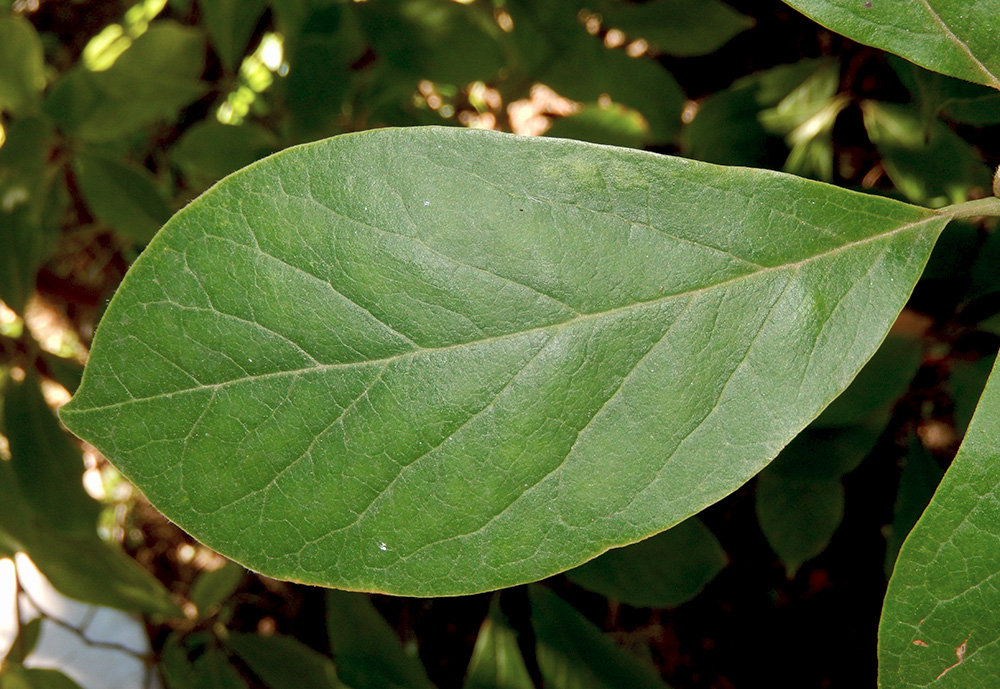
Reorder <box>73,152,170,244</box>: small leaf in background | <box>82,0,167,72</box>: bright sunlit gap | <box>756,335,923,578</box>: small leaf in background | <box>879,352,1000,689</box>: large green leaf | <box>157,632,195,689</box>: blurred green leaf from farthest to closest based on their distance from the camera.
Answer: <box>82,0,167,72</box>: bright sunlit gap
<box>157,632,195,689</box>: blurred green leaf
<box>73,152,170,244</box>: small leaf in background
<box>756,335,923,578</box>: small leaf in background
<box>879,352,1000,689</box>: large green leaf

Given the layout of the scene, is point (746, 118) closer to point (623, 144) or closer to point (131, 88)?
point (623, 144)

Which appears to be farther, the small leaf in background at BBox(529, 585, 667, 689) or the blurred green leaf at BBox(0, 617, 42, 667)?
the blurred green leaf at BBox(0, 617, 42, 667)

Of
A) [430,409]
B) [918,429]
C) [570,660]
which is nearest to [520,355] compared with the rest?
[430,409]

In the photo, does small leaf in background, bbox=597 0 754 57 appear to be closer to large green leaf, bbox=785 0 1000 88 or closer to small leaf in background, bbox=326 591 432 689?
large green leaf, bbox=785 0 1000 88

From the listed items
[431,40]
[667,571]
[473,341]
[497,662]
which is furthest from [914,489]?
[431,40]

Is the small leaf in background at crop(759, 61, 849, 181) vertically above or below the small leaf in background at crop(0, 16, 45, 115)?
below

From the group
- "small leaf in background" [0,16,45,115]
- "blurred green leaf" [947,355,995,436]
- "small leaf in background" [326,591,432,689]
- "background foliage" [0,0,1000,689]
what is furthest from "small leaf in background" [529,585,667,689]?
"small leaf in background" [0,16,45,115]

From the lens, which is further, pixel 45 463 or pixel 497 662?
pixel 45 463
